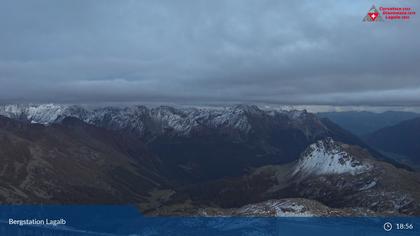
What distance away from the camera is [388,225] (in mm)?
176625

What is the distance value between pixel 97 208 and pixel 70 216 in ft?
89.6

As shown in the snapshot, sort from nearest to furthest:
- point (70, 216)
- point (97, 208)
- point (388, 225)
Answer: point (70, 216)
point (388, 225)
point (97, 208)

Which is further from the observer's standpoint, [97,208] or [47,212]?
[97,208]

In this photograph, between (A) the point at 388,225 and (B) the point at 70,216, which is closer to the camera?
(B) the point at 70,216

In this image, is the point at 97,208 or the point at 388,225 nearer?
the point at 388,225

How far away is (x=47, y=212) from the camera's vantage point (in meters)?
170

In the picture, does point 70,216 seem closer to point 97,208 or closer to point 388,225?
point 97,208

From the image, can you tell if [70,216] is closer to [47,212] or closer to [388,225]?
[47,212]

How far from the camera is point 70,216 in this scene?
161 m

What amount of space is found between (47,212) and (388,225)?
11080 centimetres

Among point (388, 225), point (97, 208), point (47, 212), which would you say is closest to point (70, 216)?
point (47, 212)

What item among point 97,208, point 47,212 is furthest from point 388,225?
point 47,212

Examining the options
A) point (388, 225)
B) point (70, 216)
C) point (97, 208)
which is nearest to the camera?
point (70, 216)

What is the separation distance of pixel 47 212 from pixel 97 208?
21762 millimetres
